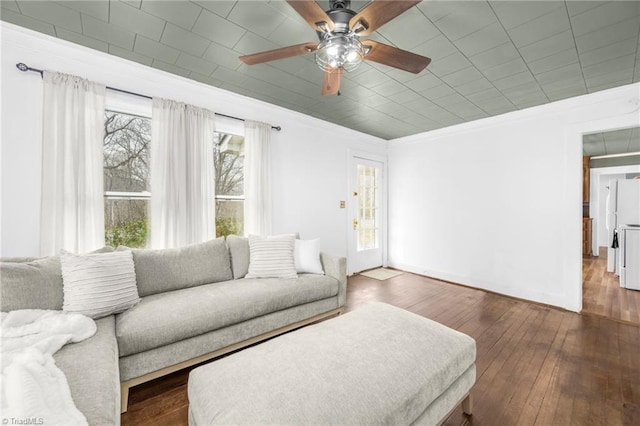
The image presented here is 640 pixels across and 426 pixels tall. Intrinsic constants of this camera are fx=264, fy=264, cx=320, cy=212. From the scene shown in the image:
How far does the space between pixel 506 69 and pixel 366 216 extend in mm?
2986

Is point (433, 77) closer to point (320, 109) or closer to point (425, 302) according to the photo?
point (320, 109)

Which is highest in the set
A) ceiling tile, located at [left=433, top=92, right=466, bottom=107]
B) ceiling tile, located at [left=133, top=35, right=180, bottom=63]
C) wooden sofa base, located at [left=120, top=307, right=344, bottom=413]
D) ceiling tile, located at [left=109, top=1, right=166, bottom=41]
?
ceiling tile, located at [left=133, top=35, right=180, bottom=63]

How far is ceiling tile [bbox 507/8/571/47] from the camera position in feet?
5.95

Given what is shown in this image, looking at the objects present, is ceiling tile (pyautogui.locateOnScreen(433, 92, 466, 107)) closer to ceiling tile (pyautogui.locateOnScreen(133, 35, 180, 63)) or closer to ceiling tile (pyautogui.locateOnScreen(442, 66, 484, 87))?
ceiling tile (pyautogui.locateOnScreen(442, 66, 484, 87))

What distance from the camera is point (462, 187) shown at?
420cm

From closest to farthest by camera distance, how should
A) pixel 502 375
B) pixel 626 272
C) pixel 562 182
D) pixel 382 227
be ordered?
1. pixel 502 375
2. pixel 562 182
3. pixel 626 272
4. pixel 382 227

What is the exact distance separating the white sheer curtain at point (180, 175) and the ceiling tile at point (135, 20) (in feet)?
2.38

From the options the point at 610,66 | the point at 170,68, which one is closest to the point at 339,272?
the point at 170,68

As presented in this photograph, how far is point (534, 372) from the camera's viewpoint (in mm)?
1979

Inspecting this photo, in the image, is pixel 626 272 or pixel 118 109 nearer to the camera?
pixel 118 109

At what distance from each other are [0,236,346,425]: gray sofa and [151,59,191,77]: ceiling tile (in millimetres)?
1739

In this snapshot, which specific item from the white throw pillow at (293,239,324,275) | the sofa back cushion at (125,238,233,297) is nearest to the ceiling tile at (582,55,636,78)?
the white throw pillow at (293,239,324,275)

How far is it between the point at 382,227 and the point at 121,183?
13.7ft

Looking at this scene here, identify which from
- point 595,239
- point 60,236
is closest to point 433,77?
point 60,236
